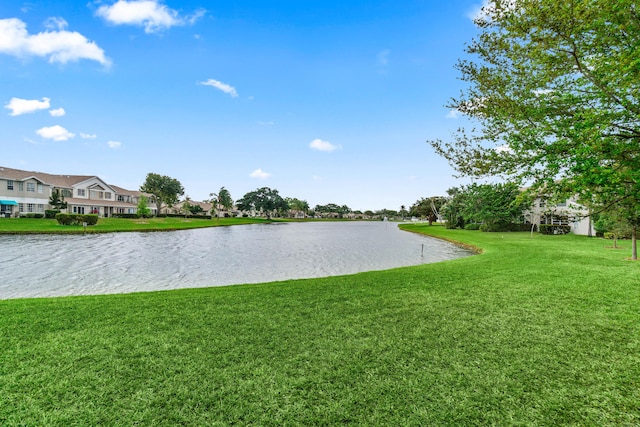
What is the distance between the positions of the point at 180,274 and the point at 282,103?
1079 inches

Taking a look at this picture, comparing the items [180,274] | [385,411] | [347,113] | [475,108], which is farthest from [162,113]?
[385,411]

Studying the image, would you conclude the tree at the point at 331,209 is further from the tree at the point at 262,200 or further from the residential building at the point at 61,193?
the residential building at the point at 61,193

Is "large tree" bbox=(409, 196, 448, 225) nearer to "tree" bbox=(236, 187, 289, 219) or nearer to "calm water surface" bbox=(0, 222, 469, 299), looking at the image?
"tree" bbox=(236, 187, 289, 219)

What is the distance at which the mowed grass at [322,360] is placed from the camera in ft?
8.61

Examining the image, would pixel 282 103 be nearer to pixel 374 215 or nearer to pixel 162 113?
pixel 162 113

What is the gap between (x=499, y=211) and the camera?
39969 millimetres

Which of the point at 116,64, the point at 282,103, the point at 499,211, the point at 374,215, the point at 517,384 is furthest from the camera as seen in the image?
the point at 374,215

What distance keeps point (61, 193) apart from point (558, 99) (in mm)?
64115

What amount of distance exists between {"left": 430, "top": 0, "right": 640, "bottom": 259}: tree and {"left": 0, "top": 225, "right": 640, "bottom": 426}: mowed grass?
7.62ft

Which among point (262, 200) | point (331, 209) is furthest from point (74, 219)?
point (331, 209)

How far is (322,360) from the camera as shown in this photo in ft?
11.7

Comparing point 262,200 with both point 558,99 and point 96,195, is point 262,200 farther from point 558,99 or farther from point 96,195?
point 558,99

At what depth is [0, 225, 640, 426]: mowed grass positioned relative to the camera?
8.61 ft

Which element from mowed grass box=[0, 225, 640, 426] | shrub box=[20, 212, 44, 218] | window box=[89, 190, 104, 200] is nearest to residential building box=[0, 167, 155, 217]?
window box=[89, 190, 104, 200]
